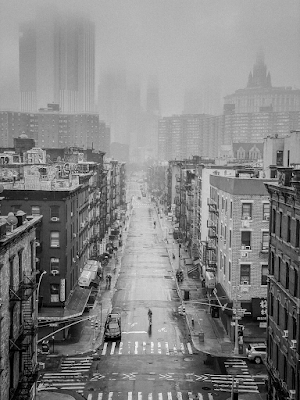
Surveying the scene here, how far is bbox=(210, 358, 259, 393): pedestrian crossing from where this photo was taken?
1756 inches

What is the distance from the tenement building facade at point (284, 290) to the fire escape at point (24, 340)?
1600cm

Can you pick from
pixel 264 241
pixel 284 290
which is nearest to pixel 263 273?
pixel 264 241

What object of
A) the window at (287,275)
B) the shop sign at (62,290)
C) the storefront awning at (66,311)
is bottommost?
the storefront awning at (66,311)

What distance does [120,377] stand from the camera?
4650 cm

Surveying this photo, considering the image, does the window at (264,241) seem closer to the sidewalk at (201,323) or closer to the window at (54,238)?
the sidewalk at (201,323)

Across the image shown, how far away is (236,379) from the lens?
46.8m

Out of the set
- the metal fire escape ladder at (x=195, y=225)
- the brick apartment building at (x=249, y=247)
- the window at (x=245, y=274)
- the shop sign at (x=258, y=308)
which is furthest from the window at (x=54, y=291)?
the metal fire escape ladder at (x=195, y=225)

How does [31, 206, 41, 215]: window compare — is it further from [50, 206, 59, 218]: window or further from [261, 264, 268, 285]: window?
[261, 264, 268, 285]: window

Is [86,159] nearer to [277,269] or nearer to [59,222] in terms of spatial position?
[59,222]

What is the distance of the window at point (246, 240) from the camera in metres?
57.5

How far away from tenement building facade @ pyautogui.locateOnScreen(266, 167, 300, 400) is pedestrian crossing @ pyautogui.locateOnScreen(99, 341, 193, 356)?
14198mm

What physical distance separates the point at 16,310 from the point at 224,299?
30.2m

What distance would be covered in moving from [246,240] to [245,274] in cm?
340

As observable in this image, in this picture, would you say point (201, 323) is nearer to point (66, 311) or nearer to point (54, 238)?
point (66, 311)
